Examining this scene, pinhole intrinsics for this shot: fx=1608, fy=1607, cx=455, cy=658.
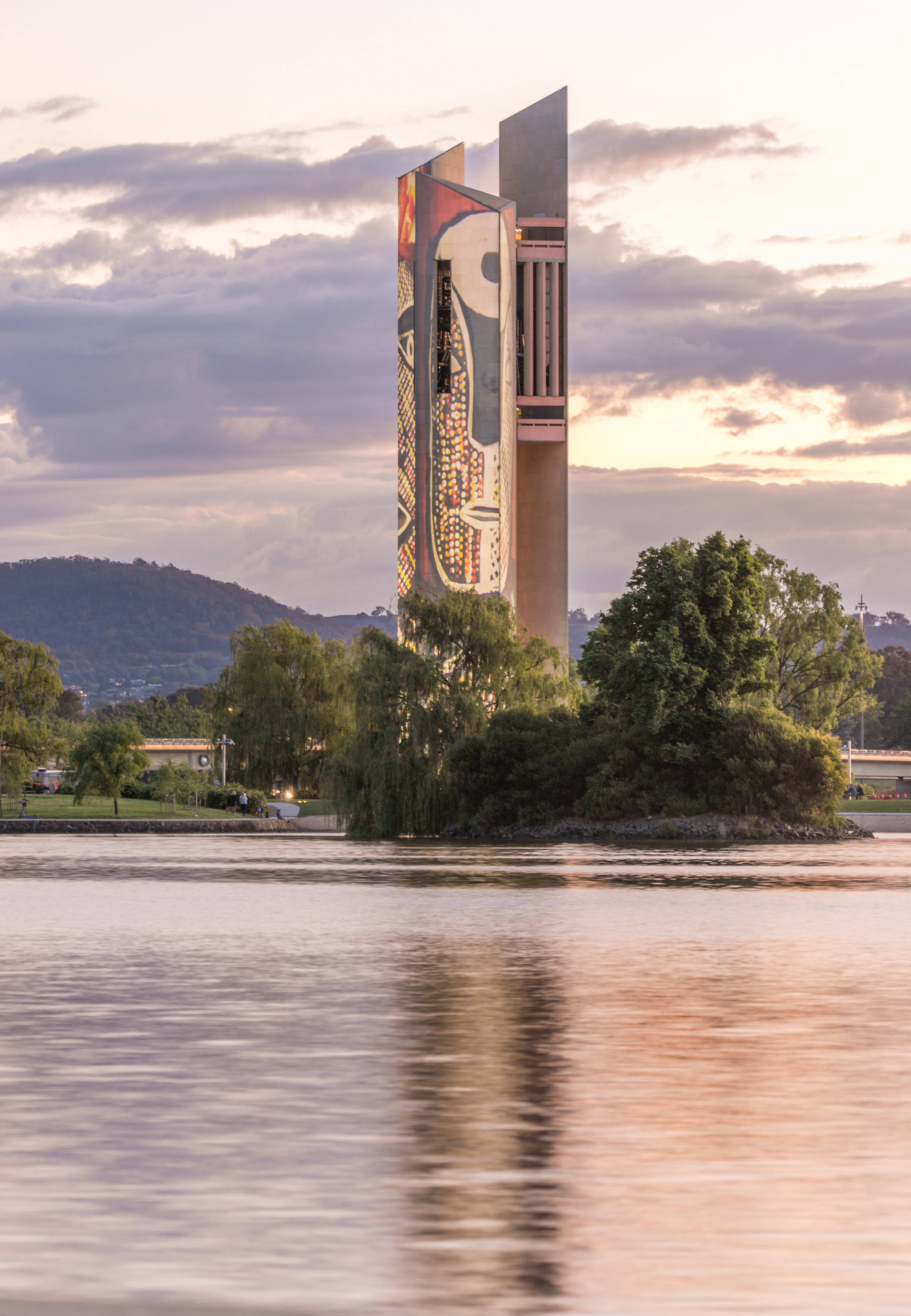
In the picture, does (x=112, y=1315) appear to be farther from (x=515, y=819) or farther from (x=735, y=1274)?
(x=515, y=819)

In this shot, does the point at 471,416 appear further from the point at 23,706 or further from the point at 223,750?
the point at 23,706

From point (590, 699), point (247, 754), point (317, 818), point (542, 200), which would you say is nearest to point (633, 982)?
point (590, 699)

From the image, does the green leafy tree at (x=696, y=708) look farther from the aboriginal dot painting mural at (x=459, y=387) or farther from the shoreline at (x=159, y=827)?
the aboriginal dot painting mural at (x=459, y=387)

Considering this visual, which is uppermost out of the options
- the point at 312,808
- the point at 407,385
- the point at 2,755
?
the point at 407,385

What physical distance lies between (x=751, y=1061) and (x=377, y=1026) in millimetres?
3197

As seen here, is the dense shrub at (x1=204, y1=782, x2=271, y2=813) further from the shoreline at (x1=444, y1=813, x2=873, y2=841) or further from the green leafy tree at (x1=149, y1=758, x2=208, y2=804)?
the shoreline at (x1=444, y1=813, x2=873, y2=841)

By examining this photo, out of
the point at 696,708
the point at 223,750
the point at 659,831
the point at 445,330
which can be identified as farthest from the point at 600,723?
the point at 445,330

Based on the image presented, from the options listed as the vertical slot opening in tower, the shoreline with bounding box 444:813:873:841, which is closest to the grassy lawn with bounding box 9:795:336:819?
the shoreline with bounding box 444:813:873:841

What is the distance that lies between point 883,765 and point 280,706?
74048 mm

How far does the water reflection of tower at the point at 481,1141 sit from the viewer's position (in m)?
6.39

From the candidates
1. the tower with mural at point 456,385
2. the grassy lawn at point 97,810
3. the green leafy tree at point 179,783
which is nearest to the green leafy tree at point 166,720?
the tower with mural at point 456,385

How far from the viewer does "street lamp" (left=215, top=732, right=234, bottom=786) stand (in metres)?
82.0

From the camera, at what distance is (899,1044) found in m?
12.3

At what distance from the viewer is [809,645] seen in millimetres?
78250
